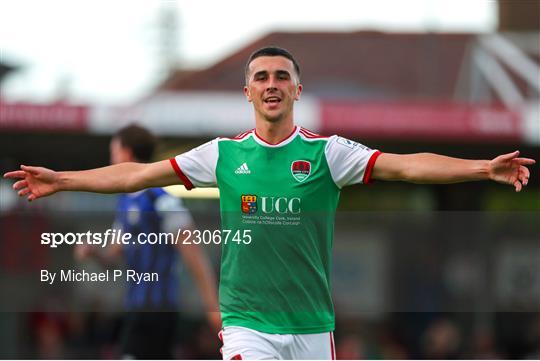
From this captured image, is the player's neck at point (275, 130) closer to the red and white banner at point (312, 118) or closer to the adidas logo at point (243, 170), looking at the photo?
the adidas logo at point (243, 170)

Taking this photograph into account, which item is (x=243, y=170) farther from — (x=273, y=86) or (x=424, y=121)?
(x=424, y=121)

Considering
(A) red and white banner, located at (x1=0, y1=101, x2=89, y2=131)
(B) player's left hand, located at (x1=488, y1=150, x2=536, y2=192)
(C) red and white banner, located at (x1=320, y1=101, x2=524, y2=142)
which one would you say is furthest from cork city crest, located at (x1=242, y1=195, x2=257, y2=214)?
(A) red and white banner, located at (x1=0, y1=101, x2=89, y2=131)

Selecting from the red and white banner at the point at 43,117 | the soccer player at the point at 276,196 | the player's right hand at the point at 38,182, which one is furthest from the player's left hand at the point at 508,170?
the red and white banner at the point at 43,117

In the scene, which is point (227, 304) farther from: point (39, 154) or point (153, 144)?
point (39, 154)

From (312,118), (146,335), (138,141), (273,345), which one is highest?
(312,118)

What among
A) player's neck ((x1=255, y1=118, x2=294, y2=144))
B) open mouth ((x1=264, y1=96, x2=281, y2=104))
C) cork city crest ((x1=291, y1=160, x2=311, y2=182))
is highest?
open mouth ((x1=264, y1=96, x2=281, y2=104))

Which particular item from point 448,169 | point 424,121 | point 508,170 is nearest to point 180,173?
point 448,169

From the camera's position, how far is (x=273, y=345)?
21.9 feet

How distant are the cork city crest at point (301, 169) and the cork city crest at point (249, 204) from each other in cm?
25

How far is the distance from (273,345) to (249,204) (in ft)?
2.51

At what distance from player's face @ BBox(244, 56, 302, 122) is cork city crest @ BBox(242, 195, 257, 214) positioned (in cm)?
43

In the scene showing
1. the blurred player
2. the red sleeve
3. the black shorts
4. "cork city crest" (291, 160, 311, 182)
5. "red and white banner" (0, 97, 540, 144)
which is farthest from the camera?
"red and white banner" (0, 97, 540, 144)

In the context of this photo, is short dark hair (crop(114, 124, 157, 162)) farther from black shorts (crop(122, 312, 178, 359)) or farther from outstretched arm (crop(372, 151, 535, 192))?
outstretched arm (crop(372, 151, 535, 192))

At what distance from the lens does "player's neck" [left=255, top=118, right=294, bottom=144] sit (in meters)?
6.76
